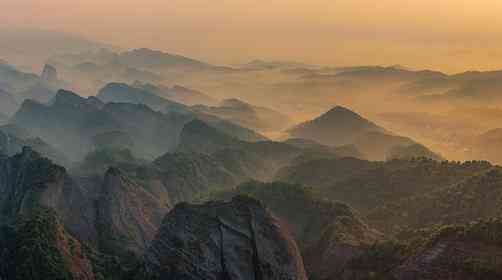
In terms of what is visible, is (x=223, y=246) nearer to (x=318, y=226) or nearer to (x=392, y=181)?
(x=318, y=226)

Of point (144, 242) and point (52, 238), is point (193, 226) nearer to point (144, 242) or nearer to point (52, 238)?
point (52, 238)

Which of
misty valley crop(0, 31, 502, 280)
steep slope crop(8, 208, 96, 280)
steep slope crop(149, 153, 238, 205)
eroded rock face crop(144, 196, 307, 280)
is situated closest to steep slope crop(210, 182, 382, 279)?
misty valley crop(0, 31, 502, 280)

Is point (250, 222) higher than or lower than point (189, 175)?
higher

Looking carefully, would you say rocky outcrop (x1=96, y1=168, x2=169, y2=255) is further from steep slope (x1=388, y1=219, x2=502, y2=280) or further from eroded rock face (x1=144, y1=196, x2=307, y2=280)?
steep slope (x1=388, y1=219, x2=502, y2=280)

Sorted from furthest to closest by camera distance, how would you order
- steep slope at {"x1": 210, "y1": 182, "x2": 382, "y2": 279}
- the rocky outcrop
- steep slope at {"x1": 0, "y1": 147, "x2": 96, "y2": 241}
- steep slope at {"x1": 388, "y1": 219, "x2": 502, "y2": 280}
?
1. steep slope at {"x1": 0, "y1": 147, "x2": 96, "y2": 241}
2. the rocky outcrop
3. steep slope at {"x1": 210, "y1": 182, "x2": 382, "y2": 279}
4. steep slope at {"x1": 388, "y1": 219, "x2": 502, "y2": 280}

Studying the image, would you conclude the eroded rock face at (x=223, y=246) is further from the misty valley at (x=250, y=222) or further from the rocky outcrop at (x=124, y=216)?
the rocky outcrop at (x=124, y=216)

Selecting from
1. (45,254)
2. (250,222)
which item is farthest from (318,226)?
(45,254)

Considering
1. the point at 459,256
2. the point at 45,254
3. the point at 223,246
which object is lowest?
the point at 45,254

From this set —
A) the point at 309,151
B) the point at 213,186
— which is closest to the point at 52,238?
the point at 213,186

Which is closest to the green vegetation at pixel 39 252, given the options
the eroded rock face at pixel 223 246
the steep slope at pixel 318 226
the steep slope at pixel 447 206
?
the eroded rock face at pixel 223 246
